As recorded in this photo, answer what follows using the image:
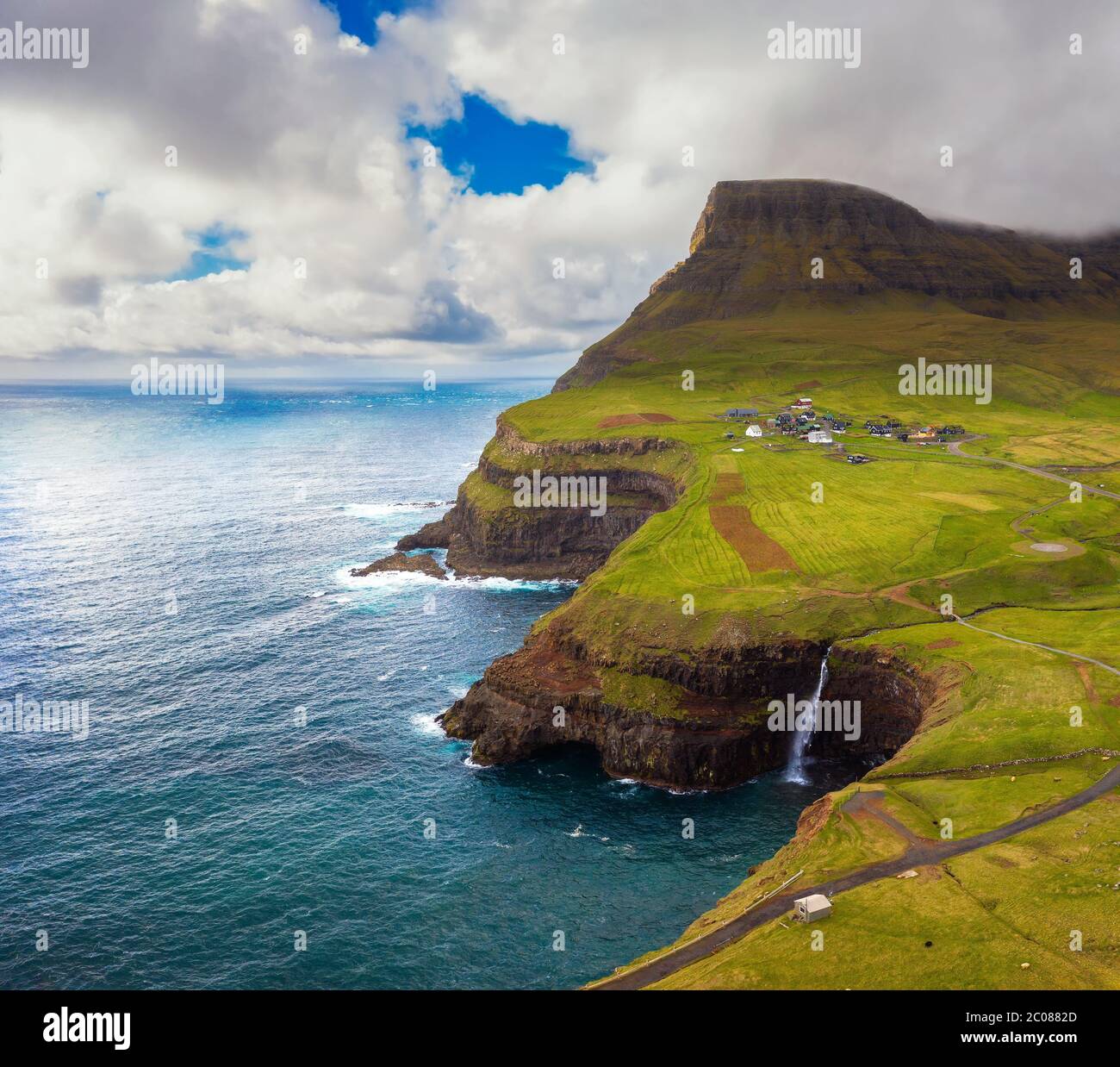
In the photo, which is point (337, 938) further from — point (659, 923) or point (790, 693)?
point (790, 693)

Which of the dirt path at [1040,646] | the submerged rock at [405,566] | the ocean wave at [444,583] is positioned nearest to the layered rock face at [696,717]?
the dirt path at [1040,646]

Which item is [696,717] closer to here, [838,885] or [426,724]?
[426,724]

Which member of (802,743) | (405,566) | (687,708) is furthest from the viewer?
(405,566)

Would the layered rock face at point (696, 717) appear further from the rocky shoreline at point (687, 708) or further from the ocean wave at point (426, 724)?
the ocean wave at point (426, 724)

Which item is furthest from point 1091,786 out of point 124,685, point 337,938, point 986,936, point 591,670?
point 124,685

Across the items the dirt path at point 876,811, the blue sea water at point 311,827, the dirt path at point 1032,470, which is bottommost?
the blue sea water at point 311,827

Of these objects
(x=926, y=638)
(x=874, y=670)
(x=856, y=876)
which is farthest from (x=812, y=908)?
(x=926, y=638)

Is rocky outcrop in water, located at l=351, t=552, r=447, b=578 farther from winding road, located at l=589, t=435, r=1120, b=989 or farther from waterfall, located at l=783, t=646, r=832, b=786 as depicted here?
winding road, located at l=589, t=435, r=1120, b=989
